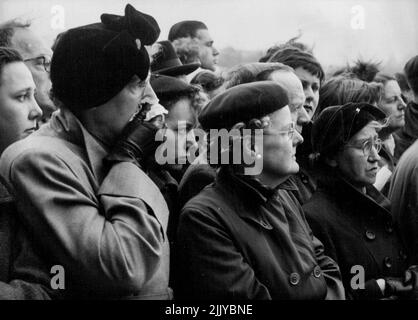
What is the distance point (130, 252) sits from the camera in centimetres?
198

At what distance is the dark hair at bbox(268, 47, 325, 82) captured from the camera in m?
3.14

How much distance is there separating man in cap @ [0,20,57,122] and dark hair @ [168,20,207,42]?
0.58m

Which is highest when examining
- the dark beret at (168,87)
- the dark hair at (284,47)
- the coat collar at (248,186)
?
the dark hair at (284,47)

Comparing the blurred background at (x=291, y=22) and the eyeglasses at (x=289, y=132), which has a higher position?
the blurred background at (x=291, y=22)

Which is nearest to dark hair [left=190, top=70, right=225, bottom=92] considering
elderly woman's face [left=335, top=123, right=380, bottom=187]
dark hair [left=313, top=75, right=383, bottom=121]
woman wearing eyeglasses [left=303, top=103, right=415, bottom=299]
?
dark hair [left=313, top=75, right=383, bottom=121]

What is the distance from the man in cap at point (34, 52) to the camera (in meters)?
2.45

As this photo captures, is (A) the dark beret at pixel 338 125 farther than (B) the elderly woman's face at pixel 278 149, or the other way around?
(A) the dark beret at pixel 338 125

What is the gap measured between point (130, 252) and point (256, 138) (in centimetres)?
65

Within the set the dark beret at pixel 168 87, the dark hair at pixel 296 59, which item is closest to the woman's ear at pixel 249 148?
the dark beret at pixel 168 87

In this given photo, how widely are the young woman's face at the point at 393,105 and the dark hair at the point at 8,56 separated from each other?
5.81 feet

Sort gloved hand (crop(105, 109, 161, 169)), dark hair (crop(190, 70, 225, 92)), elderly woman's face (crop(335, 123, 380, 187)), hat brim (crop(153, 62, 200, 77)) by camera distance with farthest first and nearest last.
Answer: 1. dark hair (crop(190, 70, 225, 92))
2. hat brim (crop(153, 62, 200, 77))
3. elderly woman's face (crop(335, 123, 380, 187))
4. gloved hand (crop(105, 109, 161, 169))

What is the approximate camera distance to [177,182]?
2.52 metres

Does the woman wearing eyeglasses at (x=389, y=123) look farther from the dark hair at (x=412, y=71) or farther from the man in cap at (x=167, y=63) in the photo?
the man in cap at (x=167, y=63)

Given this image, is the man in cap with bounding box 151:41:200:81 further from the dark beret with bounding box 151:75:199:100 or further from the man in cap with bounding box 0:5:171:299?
the man in cap with bounding box 0:5:171:299
